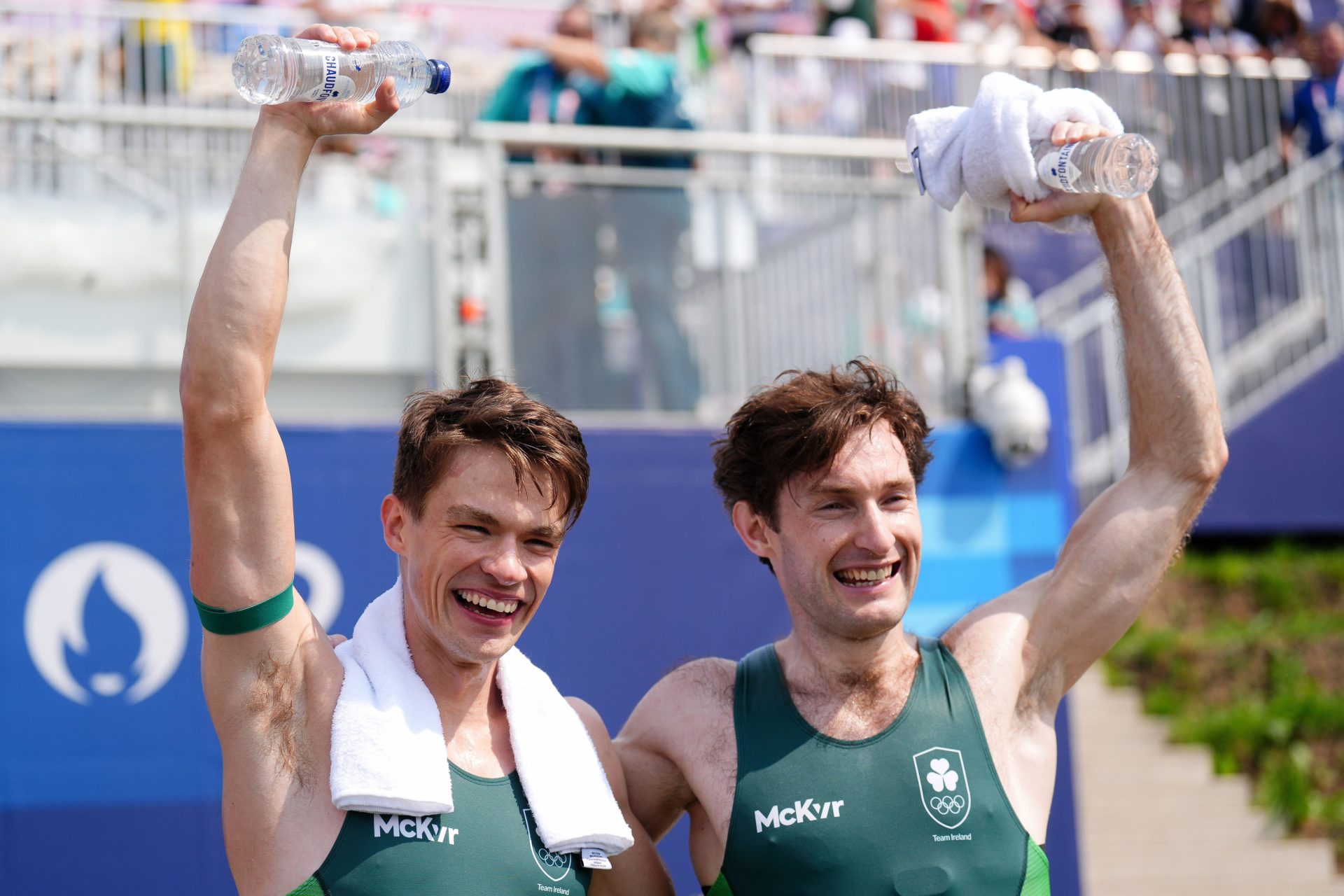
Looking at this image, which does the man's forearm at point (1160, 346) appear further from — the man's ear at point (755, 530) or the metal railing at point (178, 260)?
the metal railing at point (178, 260)

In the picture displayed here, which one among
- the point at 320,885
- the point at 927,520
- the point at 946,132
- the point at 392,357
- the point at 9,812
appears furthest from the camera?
the point at 927,520

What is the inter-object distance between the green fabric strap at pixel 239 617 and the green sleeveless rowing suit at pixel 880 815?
1101 millimetres

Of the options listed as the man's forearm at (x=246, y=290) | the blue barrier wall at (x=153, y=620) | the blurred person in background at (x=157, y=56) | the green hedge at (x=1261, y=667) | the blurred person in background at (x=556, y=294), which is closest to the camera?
the man's forearm at (x=246, y=290)

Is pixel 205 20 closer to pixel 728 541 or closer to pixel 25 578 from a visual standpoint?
pixel 25 578

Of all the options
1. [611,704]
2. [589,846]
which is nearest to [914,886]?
[589,846]

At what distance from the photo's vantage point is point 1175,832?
841 centimetres

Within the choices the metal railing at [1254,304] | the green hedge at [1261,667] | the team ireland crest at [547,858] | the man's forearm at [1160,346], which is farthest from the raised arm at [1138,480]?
the metal railing at [1254,304]

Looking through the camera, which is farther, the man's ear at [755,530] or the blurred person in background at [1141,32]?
the blurred person in background at [1141,32]

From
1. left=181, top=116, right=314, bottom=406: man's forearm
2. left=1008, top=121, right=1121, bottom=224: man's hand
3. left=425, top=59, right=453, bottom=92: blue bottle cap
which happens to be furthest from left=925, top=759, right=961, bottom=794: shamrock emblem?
left=425, top=59, right=453, bottom=92: blue bottle cap

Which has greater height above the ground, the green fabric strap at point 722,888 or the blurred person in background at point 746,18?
the blurred person in background at point 746,18

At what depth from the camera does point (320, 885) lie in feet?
9.09

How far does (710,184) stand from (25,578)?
348 centimetres

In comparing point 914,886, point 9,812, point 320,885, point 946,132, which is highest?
point 946,132

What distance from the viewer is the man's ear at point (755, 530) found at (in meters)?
3.55
